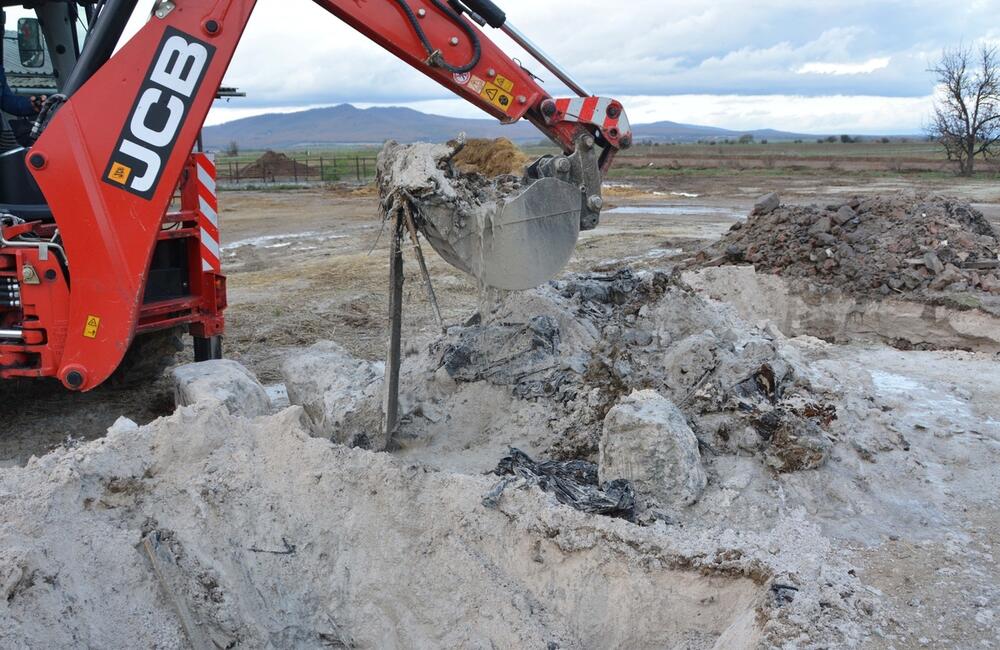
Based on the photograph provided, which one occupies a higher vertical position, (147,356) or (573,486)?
(147,356)

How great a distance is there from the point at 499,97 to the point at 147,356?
3540mm

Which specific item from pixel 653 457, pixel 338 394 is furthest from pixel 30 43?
pixel 653 457

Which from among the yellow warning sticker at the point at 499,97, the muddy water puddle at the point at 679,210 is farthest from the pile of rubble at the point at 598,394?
the muddy water puddle at the point at 679,210

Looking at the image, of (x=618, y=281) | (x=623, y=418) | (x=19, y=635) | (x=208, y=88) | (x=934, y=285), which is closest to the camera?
(x=19, y=635)

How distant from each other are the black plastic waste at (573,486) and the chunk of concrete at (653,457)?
103 mm

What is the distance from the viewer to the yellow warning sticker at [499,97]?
498 centimetres

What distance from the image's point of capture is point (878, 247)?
363 inches

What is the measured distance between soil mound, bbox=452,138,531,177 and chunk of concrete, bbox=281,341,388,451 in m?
14.5

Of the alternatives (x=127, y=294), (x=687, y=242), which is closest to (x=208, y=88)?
(x=127, y=294)

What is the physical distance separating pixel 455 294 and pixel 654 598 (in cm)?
710

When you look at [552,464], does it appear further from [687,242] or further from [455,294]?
[687,242]

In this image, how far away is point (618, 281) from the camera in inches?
285

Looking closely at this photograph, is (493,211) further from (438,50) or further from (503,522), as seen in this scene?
(503,522)

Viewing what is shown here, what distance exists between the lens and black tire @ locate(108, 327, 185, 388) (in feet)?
21.2
